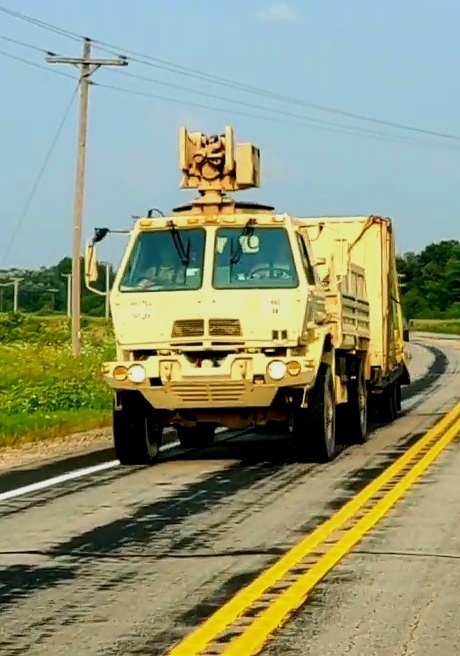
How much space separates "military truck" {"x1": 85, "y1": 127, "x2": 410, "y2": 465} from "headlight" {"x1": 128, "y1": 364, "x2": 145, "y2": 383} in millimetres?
11

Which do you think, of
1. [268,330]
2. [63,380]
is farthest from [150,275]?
[63,380]

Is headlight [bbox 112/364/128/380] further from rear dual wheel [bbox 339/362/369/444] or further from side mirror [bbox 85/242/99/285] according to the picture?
Result: rear dual wheel [bbox 339/362/369/444]

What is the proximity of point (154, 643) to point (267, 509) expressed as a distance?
16.3 ft

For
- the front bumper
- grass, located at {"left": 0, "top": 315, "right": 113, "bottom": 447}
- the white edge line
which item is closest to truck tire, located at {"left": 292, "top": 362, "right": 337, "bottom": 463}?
the front bumper

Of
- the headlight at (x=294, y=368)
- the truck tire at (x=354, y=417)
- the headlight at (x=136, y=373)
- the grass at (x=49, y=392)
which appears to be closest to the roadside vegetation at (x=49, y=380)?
the grass at (x=49, y=392)

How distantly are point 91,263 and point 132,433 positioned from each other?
1.97 metres

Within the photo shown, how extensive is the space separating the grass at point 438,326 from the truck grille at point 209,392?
277ft

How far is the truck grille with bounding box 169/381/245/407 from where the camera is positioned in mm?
15195

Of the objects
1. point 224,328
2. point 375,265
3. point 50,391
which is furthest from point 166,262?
point 50,391

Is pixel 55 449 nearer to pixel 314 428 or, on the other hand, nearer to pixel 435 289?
pixel 314 428

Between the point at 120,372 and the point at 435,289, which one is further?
the point at 435,289

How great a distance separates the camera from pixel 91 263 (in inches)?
629

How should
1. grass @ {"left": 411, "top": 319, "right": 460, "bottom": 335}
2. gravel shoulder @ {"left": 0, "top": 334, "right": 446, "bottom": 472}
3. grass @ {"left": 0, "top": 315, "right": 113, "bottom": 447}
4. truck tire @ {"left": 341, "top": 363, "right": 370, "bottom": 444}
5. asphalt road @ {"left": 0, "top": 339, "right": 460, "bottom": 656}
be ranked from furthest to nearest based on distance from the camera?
grass @ {"left": 411, "top": 319, "right": 460, "bottom": 335}
grass @ {"left": 0, "top": 315, "right": 113, "bottom": 447}
truck tire @ {"left": 341, "top": 363, "right": 370, "bottom": 444}
gravel shoulder @ {"left": 0, "top": 334, "right": 446, "bottom": 472}
asphalt road @ {"left": 0, "top": 339, "right": 460, "bottom": 656}

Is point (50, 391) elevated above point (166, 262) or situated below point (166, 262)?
below
